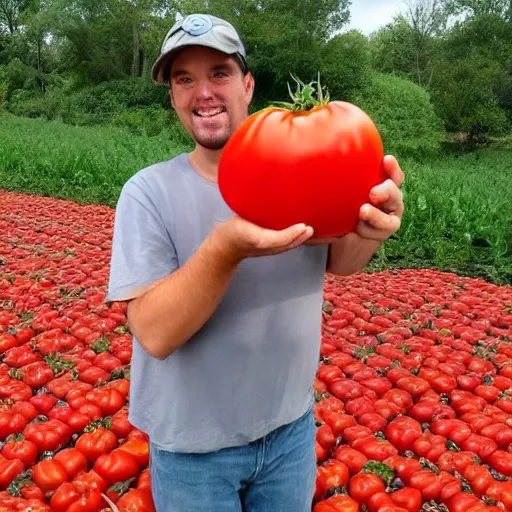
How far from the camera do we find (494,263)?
223 inches

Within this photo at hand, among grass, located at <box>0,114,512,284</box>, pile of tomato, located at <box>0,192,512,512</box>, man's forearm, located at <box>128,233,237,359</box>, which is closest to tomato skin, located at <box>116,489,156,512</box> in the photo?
pile of tomato, located at <box>0,192,512,512</box>

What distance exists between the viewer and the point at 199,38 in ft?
4.37

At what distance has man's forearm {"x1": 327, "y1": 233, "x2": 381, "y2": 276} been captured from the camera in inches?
56.3

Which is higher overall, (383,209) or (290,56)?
(290,56)

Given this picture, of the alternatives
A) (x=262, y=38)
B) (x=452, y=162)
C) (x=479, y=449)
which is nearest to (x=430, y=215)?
(x=479, y=449)

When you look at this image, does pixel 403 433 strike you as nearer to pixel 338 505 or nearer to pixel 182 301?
pixel 338 505

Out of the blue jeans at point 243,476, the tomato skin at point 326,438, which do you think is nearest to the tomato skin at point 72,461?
the blue jeans at point 243,476

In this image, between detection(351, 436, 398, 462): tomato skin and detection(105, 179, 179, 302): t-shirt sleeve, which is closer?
detection(105, 179, 179, 302): t-shirt sleeve

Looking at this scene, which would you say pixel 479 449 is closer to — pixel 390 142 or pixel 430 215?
pixel 430 215

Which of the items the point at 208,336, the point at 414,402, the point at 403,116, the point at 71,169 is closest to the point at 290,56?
the point at 403,116

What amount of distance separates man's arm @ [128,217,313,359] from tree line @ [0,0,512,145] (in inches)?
772

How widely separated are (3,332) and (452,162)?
1751 cm

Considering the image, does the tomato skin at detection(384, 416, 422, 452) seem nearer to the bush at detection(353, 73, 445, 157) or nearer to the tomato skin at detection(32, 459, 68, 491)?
the tomato skin at detection(32, 459, 68, 491)

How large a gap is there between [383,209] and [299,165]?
7.9 inches
